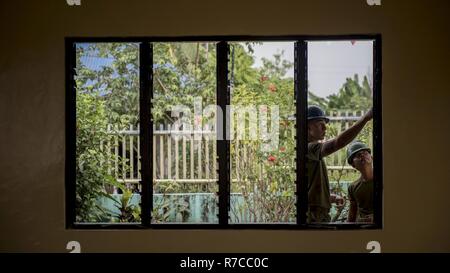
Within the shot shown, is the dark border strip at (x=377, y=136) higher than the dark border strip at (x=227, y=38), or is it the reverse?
the dark border strip at (x=227, y=38)

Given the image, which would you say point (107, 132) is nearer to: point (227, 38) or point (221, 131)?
point (221, 131)

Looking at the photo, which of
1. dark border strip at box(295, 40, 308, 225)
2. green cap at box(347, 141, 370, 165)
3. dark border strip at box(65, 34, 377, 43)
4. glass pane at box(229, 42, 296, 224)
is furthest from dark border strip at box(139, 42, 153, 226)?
green cap at box(347, 141, 370, 165)

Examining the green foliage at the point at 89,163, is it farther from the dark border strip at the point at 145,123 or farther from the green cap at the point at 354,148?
the green cap at the point at 354,148

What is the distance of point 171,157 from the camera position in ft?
20.4

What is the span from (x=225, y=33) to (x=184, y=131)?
100cm

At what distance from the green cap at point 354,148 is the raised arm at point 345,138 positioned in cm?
5

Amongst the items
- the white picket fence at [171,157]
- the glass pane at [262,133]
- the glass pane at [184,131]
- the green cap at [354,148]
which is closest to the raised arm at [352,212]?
the green cap at [354,148]

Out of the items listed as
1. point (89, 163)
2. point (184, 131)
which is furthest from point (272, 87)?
point (89, 163)

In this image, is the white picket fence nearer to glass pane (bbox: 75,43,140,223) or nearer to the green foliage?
glass pane (bbox: 75,43,140,223)

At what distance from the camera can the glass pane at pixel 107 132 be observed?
619cm
